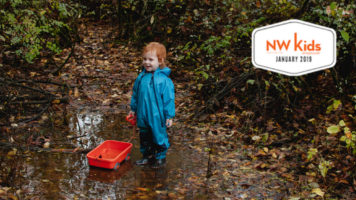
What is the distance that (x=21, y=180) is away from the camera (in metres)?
3.38

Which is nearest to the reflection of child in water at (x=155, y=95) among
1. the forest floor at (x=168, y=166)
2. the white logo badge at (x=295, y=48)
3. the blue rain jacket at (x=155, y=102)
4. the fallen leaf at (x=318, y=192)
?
the blue rain jacket at (x=155, y=102)

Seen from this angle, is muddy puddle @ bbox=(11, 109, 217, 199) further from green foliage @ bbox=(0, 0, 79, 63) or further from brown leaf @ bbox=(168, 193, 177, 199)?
green foliage @ bbox=(0, 0, 79, 63)

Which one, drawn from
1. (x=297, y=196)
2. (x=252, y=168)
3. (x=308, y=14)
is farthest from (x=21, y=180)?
(x=308, y=14)

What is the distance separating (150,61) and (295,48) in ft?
8.08

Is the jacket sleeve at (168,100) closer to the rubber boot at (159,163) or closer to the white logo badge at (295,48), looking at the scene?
the rubber boot at (159,163)

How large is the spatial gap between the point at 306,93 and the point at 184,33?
12.6 feet

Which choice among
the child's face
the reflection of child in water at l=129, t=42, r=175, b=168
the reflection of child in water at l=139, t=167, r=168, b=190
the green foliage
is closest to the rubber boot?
the reflection of child in water at l=139, t=167, r=168, b=190

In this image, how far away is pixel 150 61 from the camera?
143 inches

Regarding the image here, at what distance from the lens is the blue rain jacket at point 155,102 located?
364 centimetres

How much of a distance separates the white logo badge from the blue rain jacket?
2135mm

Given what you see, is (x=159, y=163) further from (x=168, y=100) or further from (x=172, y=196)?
(x=168, y=100)

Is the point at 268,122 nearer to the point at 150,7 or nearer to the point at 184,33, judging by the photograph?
the point at 184,33

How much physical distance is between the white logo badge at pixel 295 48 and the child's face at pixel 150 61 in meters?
2.19

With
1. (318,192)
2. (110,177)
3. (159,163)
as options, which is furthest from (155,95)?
(318,192)
